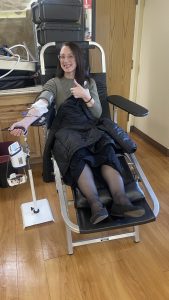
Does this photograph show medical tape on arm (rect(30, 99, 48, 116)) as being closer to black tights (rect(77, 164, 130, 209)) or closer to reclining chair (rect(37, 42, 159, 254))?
reclining chair (rect(37, 42, 159, 254))

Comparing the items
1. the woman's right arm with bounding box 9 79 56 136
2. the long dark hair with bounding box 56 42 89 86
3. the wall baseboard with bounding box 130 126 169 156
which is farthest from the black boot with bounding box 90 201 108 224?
the wall baseboard with bounding box 130 126 169 156

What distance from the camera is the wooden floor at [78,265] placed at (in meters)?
1.19

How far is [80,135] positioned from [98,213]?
51 centimetres

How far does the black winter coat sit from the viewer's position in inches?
52.2

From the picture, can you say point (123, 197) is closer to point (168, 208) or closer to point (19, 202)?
point (168, 208)

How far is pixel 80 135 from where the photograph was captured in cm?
143

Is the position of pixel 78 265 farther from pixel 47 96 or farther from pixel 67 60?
pixel 67 60

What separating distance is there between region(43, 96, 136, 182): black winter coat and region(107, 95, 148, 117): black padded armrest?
0.13 metres

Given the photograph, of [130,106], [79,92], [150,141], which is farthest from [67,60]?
[150,141]

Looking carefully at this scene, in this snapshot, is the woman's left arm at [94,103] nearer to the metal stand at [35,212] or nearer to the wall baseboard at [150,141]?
the metal stand at [35,212]

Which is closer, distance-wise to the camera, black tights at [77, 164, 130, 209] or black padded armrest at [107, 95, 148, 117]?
black tights at [77, 164, 130, 209]

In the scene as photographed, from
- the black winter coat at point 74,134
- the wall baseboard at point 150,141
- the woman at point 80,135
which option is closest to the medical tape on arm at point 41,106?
the woman at point 80,135

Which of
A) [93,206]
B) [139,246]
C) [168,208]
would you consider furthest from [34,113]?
[168,208]

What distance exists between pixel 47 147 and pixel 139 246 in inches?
32.6
